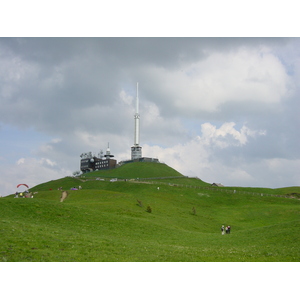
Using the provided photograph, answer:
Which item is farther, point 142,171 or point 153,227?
point 142,171

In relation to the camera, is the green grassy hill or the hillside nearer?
the green grassy hill

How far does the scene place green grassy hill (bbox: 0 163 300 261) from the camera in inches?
1090

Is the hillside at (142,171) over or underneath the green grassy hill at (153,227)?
over

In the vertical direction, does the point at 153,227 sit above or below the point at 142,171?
below

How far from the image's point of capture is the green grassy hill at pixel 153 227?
2769cm

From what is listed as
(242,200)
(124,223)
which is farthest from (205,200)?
(124,223)

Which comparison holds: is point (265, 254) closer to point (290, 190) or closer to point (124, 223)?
point (124, 223)

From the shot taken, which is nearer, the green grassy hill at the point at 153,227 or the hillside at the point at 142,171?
the green grassy hill at the point at 153,227

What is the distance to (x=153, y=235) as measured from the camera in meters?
47.1

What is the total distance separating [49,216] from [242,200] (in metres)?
76.9

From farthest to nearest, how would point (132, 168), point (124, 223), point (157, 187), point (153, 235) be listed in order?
point (132, 168) → point (157, 187) → point (124, 223) → point (153, 235)

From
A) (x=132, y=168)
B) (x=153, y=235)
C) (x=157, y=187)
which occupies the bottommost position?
(x=153, y=235)

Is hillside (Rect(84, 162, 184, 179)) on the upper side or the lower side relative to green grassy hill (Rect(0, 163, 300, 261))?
upper

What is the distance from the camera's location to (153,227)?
52.8 metres
